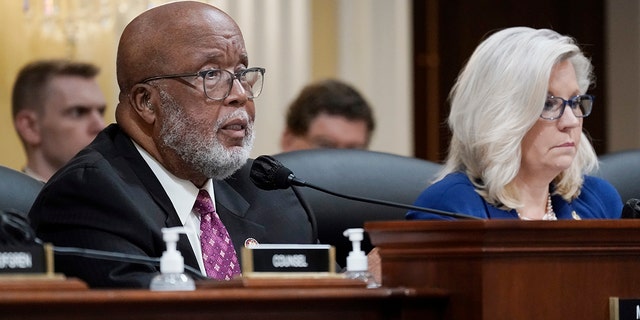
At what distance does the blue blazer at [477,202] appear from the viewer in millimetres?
2867

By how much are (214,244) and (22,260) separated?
0.98 metres

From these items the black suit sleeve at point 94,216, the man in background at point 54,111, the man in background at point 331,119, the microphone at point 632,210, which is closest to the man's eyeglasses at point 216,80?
the black suit sleeve at point 94,216

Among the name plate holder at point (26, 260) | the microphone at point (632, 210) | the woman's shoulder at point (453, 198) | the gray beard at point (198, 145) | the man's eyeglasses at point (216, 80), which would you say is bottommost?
the woman's shoulder at point (453, 198)

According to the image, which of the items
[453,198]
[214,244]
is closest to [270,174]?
[214,244]

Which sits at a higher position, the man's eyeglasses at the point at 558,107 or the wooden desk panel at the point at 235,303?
the man's eyeglasses at the point at 558,107

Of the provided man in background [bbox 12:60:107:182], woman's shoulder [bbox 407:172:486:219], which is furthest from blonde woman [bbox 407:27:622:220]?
man in background [bbox 12:60:107:182]

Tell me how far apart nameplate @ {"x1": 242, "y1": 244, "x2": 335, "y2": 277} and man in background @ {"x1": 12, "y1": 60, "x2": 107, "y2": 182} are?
8.04 ft

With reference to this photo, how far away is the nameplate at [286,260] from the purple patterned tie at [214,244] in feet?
2.44

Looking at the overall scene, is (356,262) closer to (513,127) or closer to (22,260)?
(22,260)

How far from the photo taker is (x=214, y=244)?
260 centimetres

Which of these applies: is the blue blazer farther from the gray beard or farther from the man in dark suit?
the gray beard

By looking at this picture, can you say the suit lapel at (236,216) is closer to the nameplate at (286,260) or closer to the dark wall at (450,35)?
the nameplate at (286,260)

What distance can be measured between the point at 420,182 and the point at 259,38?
1.82 meters

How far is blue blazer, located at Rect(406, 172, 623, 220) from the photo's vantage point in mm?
2867
